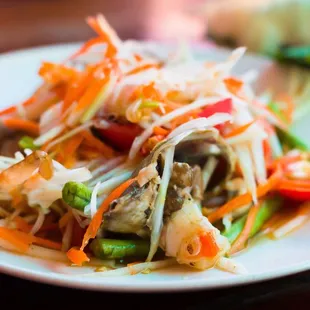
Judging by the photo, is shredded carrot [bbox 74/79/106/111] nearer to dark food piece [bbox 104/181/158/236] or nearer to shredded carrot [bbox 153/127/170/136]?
shredded carrot [bbox 153/127/170/136]

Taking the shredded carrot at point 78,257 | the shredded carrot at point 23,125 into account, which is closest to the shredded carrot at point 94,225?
the shredded carrot at point 78,257

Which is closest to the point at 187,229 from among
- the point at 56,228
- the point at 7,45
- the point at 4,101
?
the point at 56,228

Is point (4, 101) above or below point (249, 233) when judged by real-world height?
above

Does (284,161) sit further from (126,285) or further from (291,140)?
(126,285)

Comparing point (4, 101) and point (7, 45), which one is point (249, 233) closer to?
point (4, 101)

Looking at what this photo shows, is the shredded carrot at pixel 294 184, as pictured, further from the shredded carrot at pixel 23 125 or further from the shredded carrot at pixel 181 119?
the shredded carrot at pixel 23 125

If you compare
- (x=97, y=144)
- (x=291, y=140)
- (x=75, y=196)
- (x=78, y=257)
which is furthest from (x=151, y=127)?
(x=291, y=140)

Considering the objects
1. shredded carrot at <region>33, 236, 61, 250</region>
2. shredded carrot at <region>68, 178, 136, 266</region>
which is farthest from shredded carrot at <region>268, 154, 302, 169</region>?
shredded carrot at <region>33, 236, 61, 250</region>
